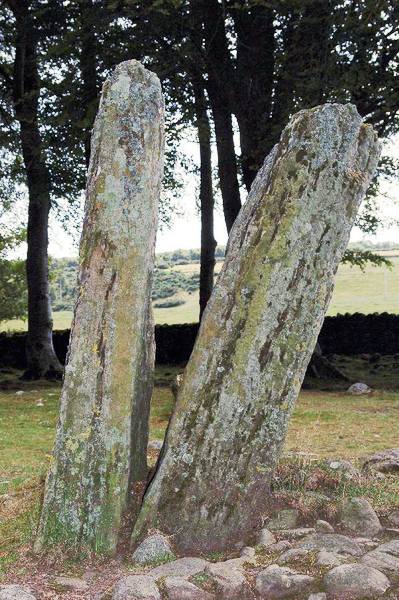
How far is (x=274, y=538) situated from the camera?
5887mm

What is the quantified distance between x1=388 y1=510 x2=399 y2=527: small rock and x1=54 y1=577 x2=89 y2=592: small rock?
2.85m

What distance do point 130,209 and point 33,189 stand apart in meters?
15.9

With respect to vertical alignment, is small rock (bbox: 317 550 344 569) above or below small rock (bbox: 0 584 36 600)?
above

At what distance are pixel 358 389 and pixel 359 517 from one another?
12.6 metres

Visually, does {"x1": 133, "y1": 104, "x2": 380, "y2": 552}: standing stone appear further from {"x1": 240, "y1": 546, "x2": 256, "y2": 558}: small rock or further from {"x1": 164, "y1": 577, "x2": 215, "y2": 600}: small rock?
{"x1": 164, "y1": 577, "x2": 215, "y2": 600}: small rock

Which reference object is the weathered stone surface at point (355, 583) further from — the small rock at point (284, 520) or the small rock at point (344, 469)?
the small rock at point (344, 469)

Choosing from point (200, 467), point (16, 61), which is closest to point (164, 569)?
point (200, 467)

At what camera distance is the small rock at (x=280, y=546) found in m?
A: 5.69

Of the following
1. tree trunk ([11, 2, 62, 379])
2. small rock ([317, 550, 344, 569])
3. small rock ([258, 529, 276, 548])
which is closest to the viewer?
small rock ([317, 550, 344, 569])

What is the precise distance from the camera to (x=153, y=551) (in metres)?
5.62

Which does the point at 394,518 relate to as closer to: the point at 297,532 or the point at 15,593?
the point at 297,532

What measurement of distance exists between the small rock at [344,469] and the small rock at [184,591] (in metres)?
2.57

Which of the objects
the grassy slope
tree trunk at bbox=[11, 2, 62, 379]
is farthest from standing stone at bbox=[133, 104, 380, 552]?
the grassy slope

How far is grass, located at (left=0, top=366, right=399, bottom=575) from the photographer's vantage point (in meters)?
6.79
